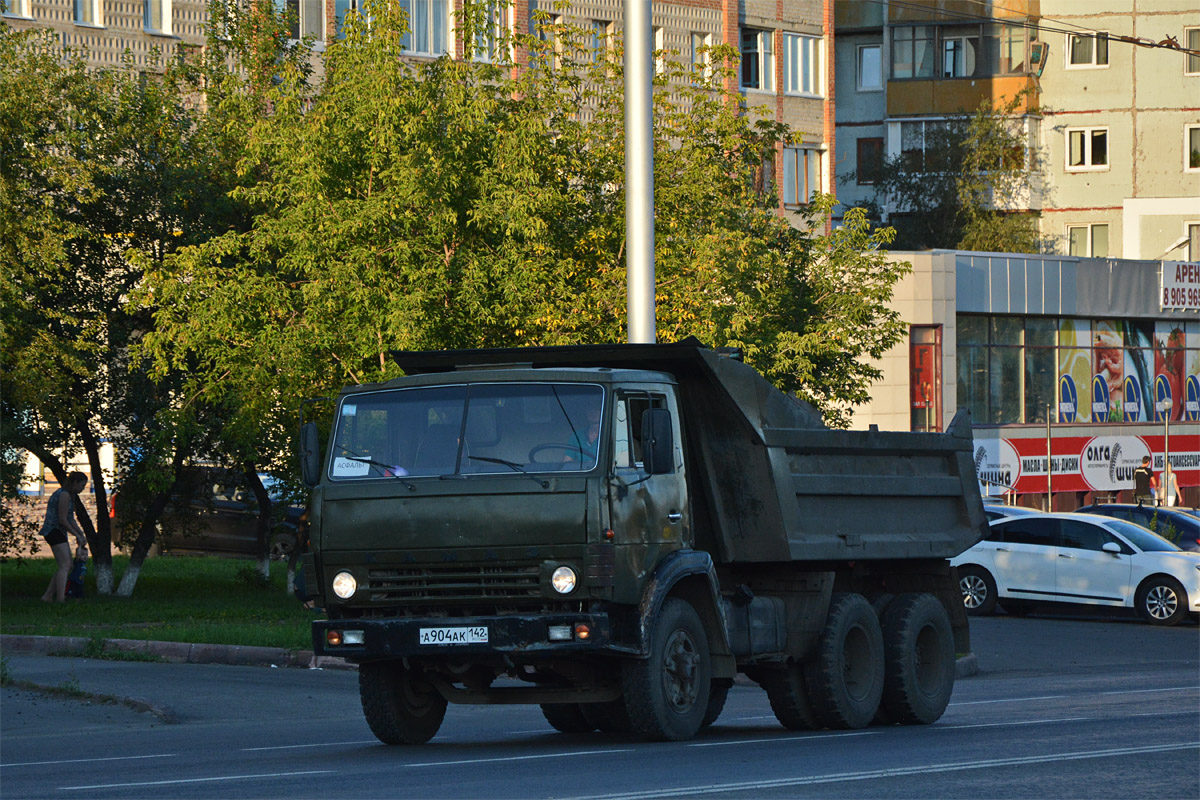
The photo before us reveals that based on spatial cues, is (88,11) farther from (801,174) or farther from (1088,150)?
Result: (1088,150)

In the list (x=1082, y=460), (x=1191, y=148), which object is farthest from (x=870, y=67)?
(x=1082, y=460)

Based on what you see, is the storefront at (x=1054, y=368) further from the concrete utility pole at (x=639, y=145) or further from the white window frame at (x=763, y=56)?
the concrete utility pole at (x=639, y=145)

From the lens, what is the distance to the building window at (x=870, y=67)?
205 feet

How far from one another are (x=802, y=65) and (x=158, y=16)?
76.9ft

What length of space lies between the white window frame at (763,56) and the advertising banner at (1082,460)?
13616mm

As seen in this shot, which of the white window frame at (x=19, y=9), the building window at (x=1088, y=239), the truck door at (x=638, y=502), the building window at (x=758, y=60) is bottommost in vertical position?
the truck door at (x=638, y=502)

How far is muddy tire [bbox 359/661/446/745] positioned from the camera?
11414mm

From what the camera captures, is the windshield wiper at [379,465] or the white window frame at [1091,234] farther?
the white window frame at [1091,234]

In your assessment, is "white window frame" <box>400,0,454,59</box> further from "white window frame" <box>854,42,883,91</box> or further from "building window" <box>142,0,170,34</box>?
"white window frame" <box>854,42,883,91</box>

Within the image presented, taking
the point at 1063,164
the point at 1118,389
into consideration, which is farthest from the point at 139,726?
the point at 1063,164

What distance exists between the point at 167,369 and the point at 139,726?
10131 millimetres

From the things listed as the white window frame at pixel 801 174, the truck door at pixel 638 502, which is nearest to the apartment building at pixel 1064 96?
the white window frame at pixel 801 174

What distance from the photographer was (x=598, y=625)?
10438 mm

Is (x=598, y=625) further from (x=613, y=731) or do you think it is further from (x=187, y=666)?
(x=187, y=666)
